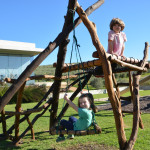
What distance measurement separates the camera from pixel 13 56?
18984 millimetres

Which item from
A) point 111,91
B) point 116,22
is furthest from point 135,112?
point 116,22

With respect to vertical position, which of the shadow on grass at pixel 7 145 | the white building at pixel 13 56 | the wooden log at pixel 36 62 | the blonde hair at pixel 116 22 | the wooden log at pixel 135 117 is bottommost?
the shadow on grass at pixel 7 145

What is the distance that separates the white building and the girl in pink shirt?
50.5 feet

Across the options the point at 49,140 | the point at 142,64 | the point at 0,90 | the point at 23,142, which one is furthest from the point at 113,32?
the point at 0,90

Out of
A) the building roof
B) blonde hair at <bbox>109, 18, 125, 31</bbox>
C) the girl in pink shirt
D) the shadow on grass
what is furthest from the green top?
the building roof

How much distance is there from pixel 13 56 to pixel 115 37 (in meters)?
16.6

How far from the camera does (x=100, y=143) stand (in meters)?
4.25

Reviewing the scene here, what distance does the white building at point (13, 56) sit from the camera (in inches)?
711

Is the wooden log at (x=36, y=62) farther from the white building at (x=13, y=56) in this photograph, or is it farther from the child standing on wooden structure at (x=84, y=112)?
the white building at (x=13, y=56)

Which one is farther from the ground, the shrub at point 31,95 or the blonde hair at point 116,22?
the blonde hair at point 116,22

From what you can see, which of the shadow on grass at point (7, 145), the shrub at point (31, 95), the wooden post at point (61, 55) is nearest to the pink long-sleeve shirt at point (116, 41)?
the wooden post at point (61, 55)

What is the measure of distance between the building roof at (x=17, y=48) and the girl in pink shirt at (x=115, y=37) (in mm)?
15394

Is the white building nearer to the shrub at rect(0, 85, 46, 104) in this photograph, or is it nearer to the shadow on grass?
the shrub at rect(0, 85, 46, 104)

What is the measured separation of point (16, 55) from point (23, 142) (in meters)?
15.6
